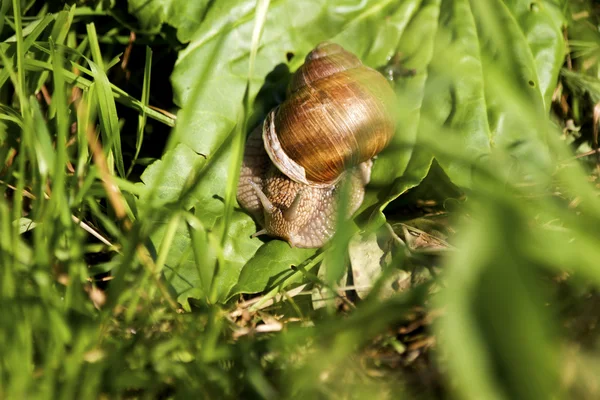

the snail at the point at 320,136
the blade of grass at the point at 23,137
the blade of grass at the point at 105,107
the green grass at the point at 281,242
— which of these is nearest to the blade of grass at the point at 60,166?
the green grass at the point at 281,242

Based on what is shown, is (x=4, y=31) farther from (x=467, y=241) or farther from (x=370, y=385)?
(x=467, y=241)

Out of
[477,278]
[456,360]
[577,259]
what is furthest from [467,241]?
[577,259]

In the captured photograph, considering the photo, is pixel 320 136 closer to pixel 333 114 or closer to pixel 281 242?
pixel 333 114

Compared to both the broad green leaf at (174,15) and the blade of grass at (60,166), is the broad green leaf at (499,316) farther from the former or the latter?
the broad green leaf at (174,15)

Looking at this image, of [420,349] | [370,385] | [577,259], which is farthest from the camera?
[420,349]

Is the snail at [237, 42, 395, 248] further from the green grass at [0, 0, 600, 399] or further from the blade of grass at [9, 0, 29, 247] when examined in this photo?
the blade of grass at [9, 0, 29, 247]

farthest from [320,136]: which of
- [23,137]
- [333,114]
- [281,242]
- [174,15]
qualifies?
[23,137]
